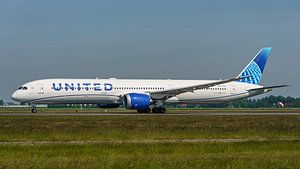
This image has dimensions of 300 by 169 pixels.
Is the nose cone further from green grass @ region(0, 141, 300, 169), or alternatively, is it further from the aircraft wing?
green grass @ region(0, 141, 300, 169)

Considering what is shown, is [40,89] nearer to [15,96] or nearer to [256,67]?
[15,96]

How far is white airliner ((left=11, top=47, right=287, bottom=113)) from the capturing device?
5609 cm

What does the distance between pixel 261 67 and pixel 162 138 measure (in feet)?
164

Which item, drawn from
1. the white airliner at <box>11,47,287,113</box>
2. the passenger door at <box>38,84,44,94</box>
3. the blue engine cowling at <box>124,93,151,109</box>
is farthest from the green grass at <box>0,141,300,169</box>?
the passenger door at <box>38,84,44,94</box>

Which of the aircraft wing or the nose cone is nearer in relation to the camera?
the nose cone

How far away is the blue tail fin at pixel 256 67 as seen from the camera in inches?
2751

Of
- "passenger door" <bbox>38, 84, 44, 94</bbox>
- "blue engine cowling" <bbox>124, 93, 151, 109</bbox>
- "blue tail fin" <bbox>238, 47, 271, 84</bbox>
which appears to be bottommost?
"blue engine cowling" <bbox>124, 93, 151, 109</bbox>

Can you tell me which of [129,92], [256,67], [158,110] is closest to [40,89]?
[129,92]

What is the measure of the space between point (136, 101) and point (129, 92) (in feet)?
13.1

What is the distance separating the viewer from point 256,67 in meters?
71.1

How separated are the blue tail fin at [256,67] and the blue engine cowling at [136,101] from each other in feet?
58.0

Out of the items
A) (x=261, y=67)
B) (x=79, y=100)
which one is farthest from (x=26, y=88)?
(x=261, y=67)

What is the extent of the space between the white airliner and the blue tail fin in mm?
3031

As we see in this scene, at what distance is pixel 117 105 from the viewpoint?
59344 mm
